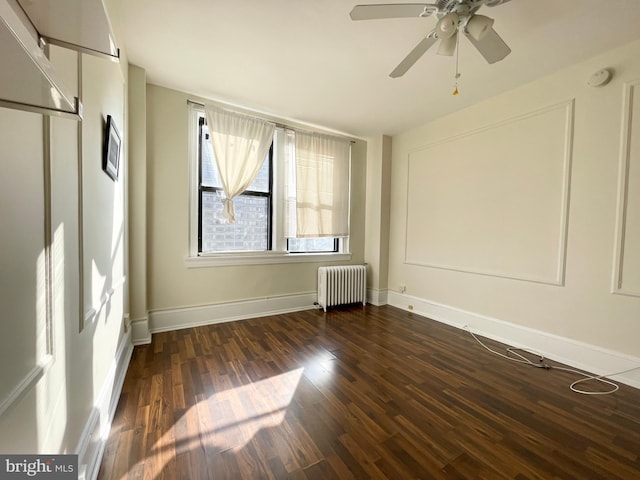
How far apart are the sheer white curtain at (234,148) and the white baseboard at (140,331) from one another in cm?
143

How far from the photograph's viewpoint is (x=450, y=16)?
5.26 ft

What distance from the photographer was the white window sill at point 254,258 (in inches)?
126

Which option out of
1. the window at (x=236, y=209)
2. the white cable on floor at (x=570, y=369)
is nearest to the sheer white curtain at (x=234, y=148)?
the window at (x=236, y=209)

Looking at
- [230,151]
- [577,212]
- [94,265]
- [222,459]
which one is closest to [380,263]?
[577,212]

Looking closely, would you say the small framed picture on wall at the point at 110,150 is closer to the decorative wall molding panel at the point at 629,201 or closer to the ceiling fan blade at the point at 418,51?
the ceiling fan blade at the point at 418,51

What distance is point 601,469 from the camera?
136 centimetres

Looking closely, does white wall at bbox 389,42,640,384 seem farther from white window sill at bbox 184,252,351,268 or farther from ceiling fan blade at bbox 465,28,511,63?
white window sill at bbox 184,252,351,268

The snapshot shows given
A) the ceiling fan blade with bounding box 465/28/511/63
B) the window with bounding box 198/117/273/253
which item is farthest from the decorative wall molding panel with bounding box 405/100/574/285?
the window with bounding box 198/117/273/253

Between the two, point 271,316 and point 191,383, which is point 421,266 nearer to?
point 271,316

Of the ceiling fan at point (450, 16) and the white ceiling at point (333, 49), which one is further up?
the white ceiling at point (333, 49)

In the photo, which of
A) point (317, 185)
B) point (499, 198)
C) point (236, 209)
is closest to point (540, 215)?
point (499, 198)

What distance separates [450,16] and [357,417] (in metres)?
2.58

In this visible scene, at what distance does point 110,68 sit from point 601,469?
373cm

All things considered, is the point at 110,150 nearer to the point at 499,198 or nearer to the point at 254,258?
the point at 254,258
